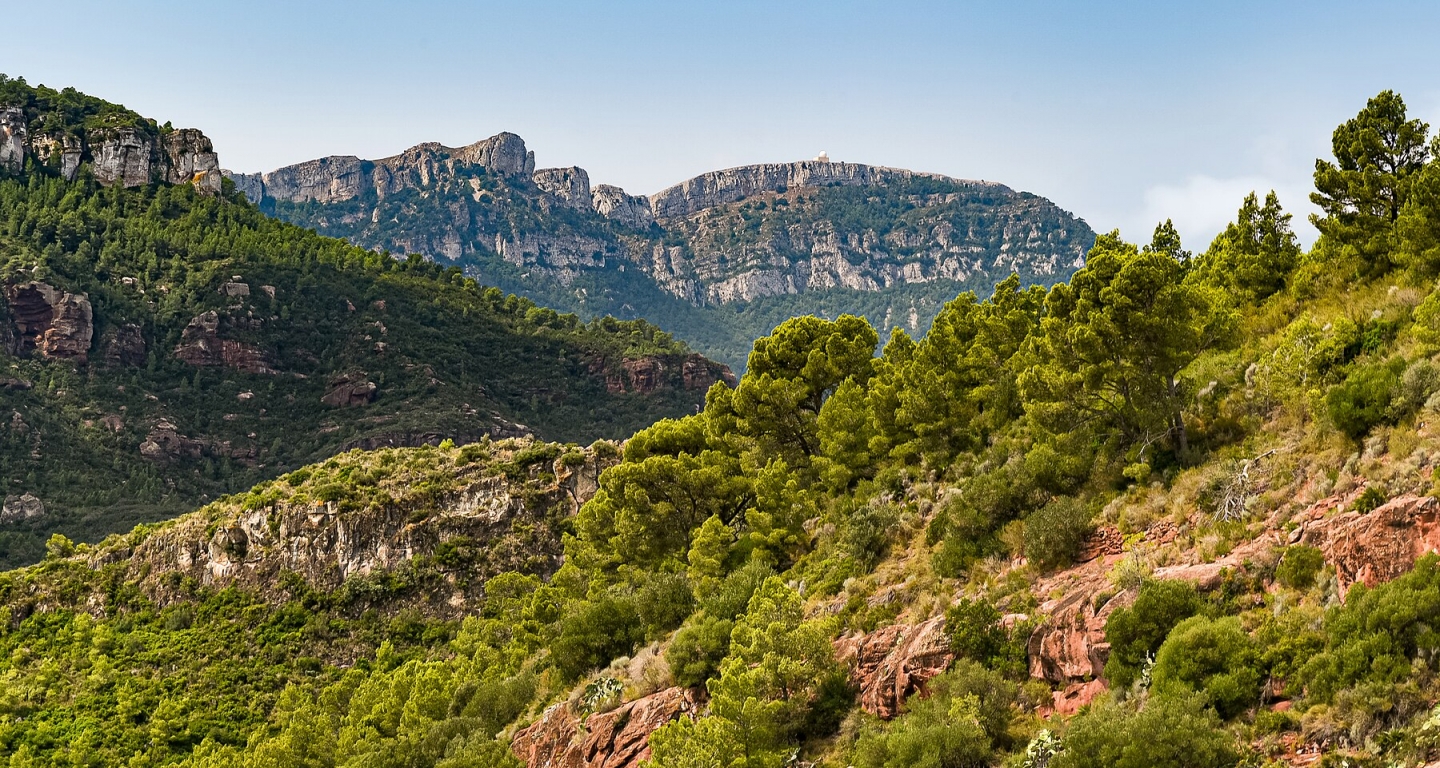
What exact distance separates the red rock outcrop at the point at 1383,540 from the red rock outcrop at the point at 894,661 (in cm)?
786

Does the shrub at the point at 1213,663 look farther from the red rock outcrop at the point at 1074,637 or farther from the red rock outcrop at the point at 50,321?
the red rock outcrop at the point at 50,321

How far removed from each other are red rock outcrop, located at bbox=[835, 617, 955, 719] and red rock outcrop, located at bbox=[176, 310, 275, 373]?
154 meters

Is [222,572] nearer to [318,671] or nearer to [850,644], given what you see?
[318,671]

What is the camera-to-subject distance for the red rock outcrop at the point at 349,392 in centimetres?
15762

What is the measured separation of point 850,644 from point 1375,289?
1770cm

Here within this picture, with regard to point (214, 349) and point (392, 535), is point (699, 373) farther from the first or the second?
point (392, 535)

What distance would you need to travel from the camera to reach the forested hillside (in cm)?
1897

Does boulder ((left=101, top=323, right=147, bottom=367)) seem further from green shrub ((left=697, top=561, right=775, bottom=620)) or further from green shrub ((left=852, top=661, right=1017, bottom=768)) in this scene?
green shrub ((left=852, top=661, right=1017, bottom=768))

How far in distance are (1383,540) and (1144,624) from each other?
13.6 ft

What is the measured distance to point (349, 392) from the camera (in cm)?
15912

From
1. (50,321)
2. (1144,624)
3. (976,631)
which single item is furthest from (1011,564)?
(50,321)

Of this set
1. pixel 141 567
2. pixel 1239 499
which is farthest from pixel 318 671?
pixel 1239 499

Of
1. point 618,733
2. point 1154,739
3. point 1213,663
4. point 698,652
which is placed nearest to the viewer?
point 1154,739

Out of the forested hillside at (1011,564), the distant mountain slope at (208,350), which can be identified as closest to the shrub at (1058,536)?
the forested hillside at (1011,564)
